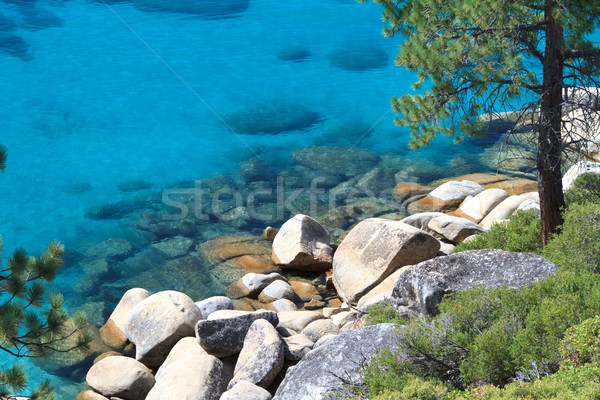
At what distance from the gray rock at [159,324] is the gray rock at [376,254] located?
2.70m

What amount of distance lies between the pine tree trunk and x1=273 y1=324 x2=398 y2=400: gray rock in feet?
11.0

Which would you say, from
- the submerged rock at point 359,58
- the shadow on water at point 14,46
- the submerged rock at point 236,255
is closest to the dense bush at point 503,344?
the submerged rock at point 236,255

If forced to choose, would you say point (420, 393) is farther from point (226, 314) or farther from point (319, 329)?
point (226, 314)

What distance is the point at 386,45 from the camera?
25.2 metres

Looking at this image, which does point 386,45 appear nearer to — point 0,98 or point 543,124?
point 0,98

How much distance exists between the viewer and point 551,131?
764cm

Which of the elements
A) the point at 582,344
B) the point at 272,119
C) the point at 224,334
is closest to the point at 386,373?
the point at 582,344

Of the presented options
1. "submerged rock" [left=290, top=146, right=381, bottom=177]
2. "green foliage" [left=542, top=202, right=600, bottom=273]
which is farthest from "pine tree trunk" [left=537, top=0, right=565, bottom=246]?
"submerged rock" [left=290, top=146, right=381, bottom=177]

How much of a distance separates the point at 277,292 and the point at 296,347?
8.84 feet

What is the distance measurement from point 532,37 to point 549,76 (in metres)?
0.97

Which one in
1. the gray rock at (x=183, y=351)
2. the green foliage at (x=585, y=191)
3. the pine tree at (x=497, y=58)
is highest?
the pine tree at (x=497, y=58)

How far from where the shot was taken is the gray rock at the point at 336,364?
564 centimetres

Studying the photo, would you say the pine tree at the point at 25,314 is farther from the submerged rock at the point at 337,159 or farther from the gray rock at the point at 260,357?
the submerged rock at the point at 337,159

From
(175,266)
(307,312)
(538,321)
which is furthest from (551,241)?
(175,266)
